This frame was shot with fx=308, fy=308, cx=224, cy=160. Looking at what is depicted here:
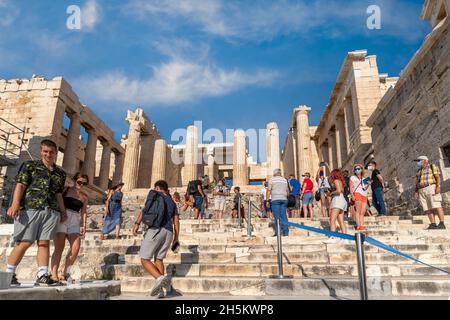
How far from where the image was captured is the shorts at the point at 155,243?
376cm

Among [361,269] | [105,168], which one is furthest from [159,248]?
[105,168]

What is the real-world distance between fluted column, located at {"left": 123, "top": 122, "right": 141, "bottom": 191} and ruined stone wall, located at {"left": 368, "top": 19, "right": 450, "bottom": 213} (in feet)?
61.2

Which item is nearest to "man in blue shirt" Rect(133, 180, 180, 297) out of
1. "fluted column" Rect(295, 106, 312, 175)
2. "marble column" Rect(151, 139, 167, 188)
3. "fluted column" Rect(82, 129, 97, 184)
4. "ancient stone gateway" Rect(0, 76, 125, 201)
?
"ancient stone gateway" Rect(0, 76, 125, 201)

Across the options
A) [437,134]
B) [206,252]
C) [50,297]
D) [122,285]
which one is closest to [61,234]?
[122,285]

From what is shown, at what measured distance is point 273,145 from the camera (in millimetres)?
26203

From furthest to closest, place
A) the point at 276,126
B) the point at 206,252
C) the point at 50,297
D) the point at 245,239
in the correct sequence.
Result: 1. the point at 276,126
2. the point at 245,239
3. the point at 206,252
4. the point at 50,297

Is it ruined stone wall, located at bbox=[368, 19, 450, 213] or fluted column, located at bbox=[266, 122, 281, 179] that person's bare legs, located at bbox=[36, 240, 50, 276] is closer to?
ruined stone wall, located at bbox=[368, 19, 450, 213]

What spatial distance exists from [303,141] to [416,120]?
1357 cm

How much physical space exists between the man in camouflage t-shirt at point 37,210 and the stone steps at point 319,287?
1.71 m

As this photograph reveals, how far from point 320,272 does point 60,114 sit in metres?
19.2

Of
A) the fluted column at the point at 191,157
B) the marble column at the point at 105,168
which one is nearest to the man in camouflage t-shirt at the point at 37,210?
the fluted column at the point at 191,157

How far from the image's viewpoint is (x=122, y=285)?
4125 millimetres

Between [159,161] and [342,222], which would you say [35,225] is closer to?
[342,222]
